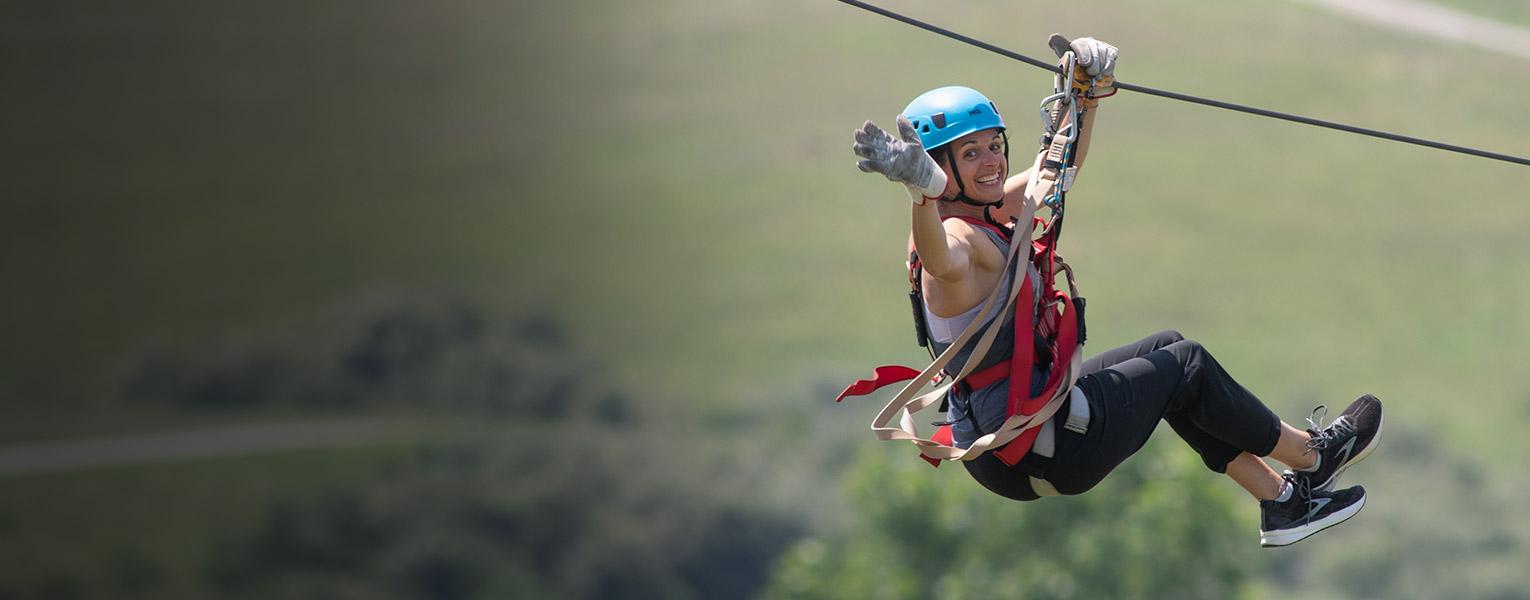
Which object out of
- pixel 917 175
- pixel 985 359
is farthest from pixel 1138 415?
pixel 917 175

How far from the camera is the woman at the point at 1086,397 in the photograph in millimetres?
7387

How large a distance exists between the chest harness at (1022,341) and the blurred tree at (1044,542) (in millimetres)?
31957

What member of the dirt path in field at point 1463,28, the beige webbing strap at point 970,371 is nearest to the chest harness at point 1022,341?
the beige webbing strap at point 970,371

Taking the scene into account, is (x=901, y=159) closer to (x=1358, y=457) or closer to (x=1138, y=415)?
(x=1138, y=415)

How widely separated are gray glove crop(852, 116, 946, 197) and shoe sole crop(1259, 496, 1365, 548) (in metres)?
2.29

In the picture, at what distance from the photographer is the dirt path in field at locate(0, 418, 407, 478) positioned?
201ft

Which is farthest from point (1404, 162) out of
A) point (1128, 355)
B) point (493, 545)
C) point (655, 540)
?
point (1128, 355)

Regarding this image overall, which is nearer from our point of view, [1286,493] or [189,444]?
[1286,493]

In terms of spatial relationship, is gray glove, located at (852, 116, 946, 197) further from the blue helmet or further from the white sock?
the white sock

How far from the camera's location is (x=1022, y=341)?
741 cm

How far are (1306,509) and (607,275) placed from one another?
65910 mm

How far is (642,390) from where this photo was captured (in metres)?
64.9

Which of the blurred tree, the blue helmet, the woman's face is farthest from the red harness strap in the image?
the blurred tree

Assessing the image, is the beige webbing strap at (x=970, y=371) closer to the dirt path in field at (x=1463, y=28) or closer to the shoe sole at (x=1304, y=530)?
the shoe sole at (x=1304, y=530)
